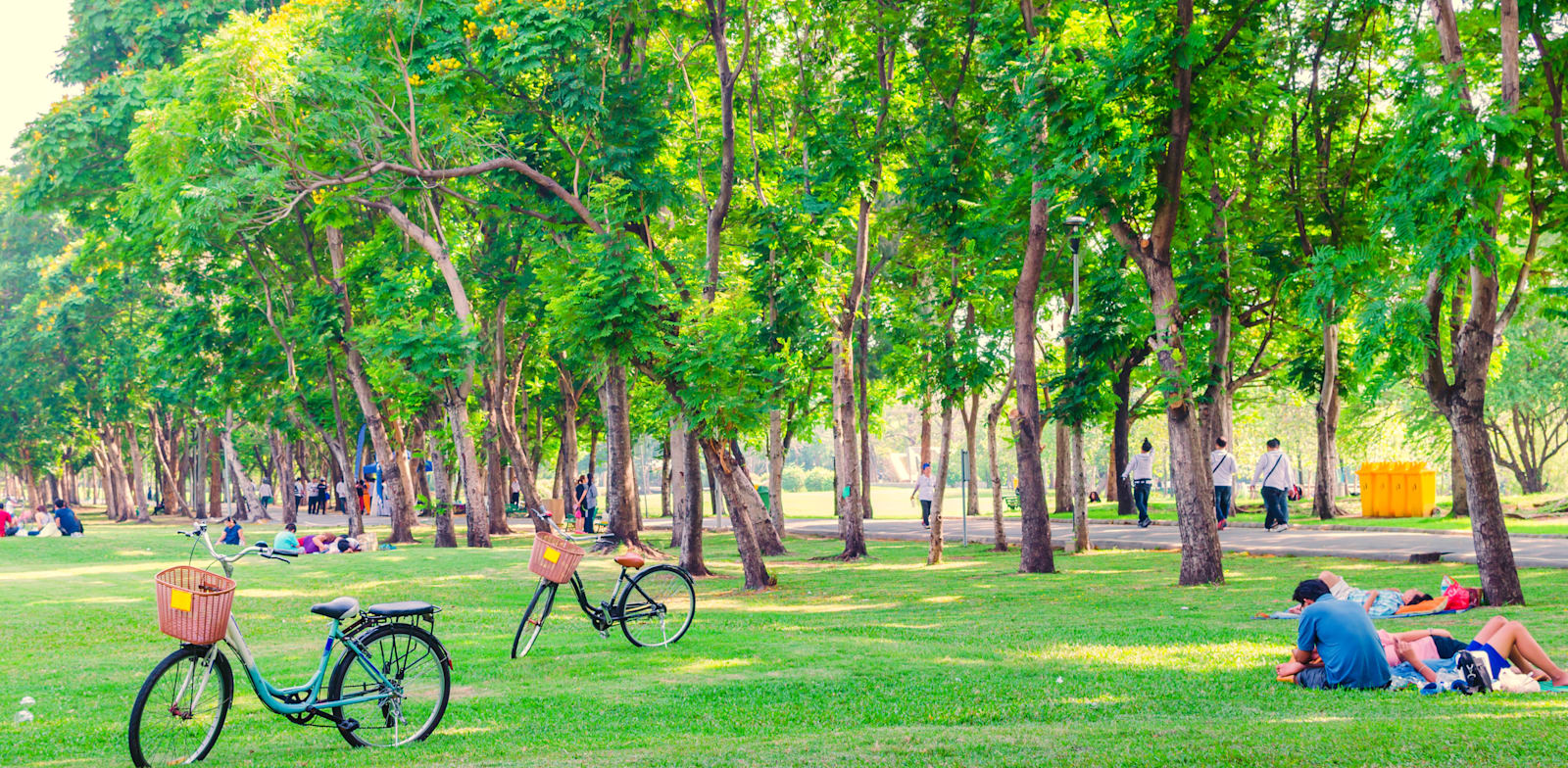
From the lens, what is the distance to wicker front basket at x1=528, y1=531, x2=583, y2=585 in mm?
10570

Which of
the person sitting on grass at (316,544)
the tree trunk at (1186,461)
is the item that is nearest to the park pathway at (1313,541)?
the tree trunk at (1186,461)

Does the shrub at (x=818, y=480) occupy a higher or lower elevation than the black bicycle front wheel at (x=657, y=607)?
lower

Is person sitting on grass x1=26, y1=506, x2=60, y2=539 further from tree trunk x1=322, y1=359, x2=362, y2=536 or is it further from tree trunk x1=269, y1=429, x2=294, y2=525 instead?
tree trunk x1=322, y1=359, x2=362, y2=536

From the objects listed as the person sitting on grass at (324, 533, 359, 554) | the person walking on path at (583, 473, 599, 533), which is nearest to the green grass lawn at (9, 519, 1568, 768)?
the person sitting on grass at (324, 533, 359, 554)

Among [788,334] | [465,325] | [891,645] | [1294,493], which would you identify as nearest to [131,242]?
[465,325]

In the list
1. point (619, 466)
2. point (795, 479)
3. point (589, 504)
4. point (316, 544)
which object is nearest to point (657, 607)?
point (619, 466)

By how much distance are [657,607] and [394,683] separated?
423cm

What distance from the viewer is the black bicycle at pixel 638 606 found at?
36.0 feet

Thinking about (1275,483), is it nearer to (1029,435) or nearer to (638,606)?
(1029,435)

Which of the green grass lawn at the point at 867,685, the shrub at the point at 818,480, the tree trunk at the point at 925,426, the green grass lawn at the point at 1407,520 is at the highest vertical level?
the tree trunk at the point at 925,426

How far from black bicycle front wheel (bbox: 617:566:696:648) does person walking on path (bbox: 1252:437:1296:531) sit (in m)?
16.7

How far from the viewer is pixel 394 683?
7.41m

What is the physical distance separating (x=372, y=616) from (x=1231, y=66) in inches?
483

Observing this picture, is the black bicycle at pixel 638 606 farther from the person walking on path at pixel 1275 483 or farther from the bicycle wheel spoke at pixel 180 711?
the person walking on path at pixel 1275 483
